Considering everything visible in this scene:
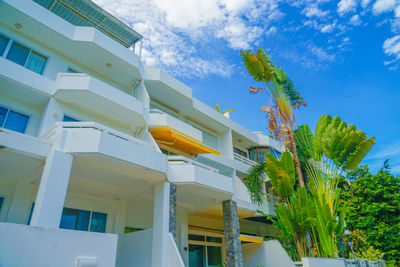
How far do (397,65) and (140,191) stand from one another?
23271 millimetres

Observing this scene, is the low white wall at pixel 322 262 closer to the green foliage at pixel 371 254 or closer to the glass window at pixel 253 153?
the green foliage at pixel 371 254

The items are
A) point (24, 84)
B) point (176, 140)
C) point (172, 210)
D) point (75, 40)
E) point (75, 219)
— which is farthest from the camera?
point (176, 140)

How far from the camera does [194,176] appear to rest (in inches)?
514

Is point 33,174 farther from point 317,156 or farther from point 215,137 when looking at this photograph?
point 317,156

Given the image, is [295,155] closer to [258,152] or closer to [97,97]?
[258,152]

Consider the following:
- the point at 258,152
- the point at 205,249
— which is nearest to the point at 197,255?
the point at 205,249

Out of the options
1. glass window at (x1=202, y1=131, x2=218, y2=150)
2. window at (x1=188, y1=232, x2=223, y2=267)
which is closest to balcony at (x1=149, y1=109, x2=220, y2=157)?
glass window at (x1=202, y1=131, x2=218, y2=150)

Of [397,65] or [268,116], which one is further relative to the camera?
[397,65]

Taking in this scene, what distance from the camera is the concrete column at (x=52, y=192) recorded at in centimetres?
812

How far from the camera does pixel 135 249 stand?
1236 cm

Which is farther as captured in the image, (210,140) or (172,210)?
(210,140)

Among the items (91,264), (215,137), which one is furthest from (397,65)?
(91,264)

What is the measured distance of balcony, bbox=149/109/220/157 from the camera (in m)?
15.8

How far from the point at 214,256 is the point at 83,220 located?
34.2 feet
